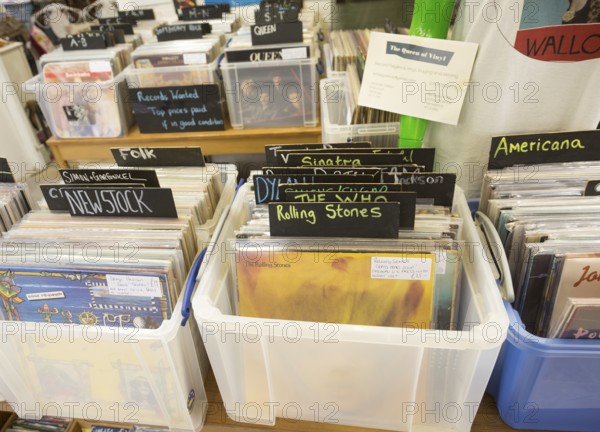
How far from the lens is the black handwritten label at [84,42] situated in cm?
180

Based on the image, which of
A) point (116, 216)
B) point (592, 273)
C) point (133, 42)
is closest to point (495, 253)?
point (592, 273)

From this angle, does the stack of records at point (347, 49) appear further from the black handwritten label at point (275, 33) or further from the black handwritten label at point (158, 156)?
the black handwritten label at point (158, 156)

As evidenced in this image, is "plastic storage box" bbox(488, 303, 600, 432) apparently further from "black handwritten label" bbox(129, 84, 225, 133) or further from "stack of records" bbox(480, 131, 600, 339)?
"black handwritten label" bbox(129, 84, 225, 133)

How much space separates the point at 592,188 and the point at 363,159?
16.8 inches

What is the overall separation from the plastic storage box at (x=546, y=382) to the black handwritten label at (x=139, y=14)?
8.35 ft

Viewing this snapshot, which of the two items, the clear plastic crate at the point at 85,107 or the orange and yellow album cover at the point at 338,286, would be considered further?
the clear plastic crate at the point at 85,107

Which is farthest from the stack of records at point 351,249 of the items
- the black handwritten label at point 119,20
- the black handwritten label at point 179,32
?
the black handwritten label at point 119,20

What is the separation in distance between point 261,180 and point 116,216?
304 millimetres

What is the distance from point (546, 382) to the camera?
0.69m

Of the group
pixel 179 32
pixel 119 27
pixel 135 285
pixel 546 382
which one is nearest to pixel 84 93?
pixel 179 32

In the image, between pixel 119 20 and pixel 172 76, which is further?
pixel 119 20

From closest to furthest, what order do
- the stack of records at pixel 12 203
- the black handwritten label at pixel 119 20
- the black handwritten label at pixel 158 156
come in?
the stack of records at pixel 12 203 → the black handwritten label at pixel 158 156 → the black handwritten label at pixel 119 20

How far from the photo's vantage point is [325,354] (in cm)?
69

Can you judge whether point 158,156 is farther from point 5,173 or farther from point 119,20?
point 119,20
